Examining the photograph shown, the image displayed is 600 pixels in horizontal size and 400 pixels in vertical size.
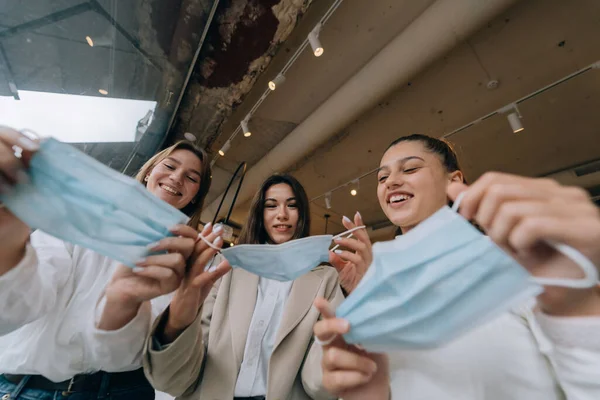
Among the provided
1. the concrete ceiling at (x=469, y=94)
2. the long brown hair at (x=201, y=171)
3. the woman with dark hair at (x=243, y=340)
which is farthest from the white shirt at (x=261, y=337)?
the concrete ceiling at (x=469, y=94)

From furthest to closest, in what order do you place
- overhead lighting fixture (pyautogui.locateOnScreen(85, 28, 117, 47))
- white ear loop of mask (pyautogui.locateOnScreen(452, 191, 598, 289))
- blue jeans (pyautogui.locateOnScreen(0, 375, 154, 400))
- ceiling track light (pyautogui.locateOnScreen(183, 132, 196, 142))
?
ceiling track light (pyautogui.locateOnScreen(183, 132, 196, 142)) < overhead lighting fixture (pyautogui.locateOnScreen(85, 28, 117, 47)) < blue jeans (pyautogui.locateOnScreen(0, 375, 154, 400)) < white ear loop of mask (pyautogui.locateOnScreen(452, 191, 598, 289))

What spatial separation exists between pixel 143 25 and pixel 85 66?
1.74 feet

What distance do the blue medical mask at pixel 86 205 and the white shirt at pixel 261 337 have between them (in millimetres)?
656

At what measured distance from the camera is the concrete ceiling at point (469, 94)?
181cm

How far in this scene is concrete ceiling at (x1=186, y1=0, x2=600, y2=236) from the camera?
5.93 ft

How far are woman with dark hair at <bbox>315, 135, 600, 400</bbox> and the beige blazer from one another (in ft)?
1.15

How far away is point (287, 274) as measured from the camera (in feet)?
2.51

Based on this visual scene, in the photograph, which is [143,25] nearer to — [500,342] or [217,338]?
[217,338]

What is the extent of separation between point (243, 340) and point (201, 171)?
0.79 metres

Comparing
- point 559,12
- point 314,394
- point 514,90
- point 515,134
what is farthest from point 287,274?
point 515,134

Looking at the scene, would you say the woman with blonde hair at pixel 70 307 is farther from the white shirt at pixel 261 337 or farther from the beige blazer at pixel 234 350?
the white shirt at pixel 261 337

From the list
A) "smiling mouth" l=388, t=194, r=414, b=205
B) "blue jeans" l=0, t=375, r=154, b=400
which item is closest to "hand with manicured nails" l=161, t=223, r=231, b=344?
"blue jeans" l=0, t=375, r=154, b=400

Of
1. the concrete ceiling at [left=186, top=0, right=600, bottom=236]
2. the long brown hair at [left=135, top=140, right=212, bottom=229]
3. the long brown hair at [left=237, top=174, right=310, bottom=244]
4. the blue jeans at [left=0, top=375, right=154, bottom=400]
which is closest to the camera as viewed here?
the blue jeans at [left=0, top=375, right=154, bottom=400]

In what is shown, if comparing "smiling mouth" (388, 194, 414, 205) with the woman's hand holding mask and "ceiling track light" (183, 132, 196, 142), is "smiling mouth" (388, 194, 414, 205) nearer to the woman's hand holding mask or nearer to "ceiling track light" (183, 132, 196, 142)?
the woman's hand holding mask
